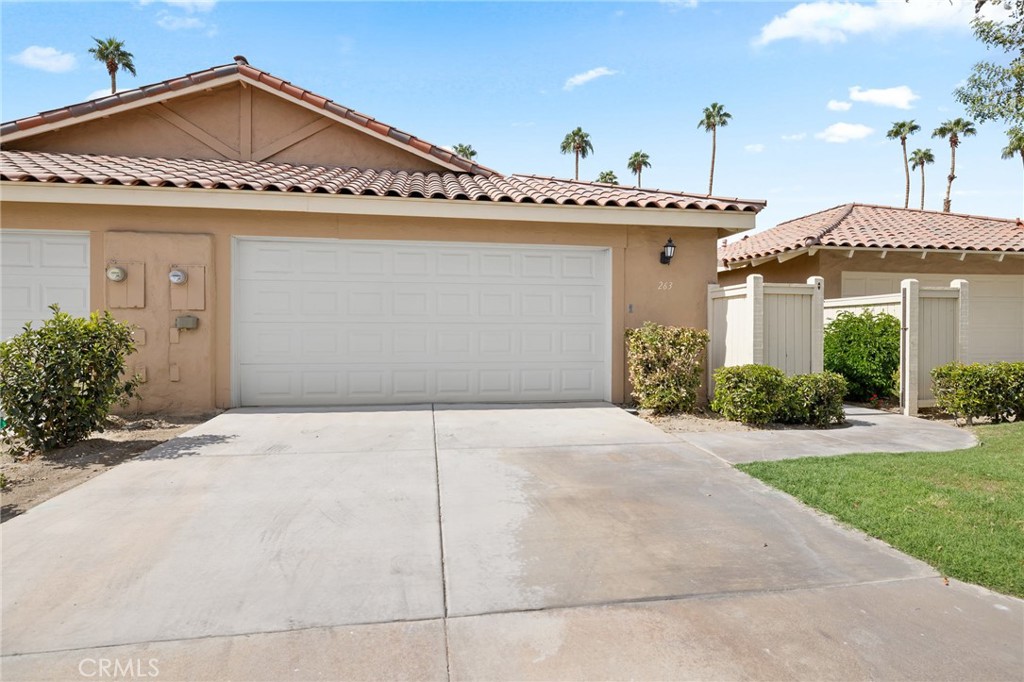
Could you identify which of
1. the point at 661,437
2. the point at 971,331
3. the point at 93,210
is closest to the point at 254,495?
the point at 661,437

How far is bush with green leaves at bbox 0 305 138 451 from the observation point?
542 centimetres

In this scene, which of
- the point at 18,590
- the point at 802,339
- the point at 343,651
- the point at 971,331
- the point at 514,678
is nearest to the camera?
the point at 514,678

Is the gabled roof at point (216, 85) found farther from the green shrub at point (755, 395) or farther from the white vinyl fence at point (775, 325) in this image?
the green shrub at point (755, 395)

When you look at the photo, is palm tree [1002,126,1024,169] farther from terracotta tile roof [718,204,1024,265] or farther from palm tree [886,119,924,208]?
palm tree [886,119,924,208]

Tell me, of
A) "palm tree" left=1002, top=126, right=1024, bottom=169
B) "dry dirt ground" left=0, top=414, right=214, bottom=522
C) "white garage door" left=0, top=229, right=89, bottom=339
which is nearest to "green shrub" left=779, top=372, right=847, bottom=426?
"palm tree" left=1002, top=126, right=1024, bottom=169

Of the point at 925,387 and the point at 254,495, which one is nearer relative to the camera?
the point at 254,495

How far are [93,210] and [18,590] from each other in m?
6.58

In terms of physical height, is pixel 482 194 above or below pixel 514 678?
above

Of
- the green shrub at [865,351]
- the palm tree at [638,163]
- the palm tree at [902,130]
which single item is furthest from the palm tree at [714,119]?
the green shrub at [865,351]

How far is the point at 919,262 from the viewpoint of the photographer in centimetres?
1212

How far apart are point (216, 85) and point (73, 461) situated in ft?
23.7

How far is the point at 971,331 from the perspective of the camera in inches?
485

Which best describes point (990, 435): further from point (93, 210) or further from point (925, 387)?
point (93, 210)

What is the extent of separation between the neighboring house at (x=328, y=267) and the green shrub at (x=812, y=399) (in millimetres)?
2136
